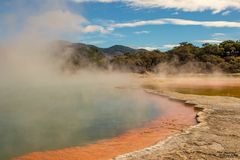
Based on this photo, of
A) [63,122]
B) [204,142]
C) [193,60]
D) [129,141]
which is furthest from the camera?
[193,60]

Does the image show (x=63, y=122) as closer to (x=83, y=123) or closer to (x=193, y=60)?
(x=83, y=123)

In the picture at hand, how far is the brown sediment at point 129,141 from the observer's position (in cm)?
1300

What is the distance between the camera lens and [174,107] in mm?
24500

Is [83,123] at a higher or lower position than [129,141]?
higher

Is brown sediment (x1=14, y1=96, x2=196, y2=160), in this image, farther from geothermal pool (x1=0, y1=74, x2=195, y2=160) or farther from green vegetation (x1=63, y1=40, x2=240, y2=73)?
green vegetation (x1=63, y1=40, x2=240, y2=73)

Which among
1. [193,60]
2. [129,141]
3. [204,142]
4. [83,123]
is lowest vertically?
[129,141]

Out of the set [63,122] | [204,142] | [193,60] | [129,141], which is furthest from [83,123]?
[193,60]

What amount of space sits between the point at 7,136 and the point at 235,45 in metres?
66.7

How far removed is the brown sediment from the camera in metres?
13.0

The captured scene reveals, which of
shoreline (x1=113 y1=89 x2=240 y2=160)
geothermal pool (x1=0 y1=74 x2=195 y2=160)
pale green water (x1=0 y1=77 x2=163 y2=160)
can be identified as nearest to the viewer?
shoreline (x1=113 y1=89 x2=240 y2=160)

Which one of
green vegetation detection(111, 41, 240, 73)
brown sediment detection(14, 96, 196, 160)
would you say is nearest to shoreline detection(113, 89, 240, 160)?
brown sediment detection(14, 96, 196, 160)

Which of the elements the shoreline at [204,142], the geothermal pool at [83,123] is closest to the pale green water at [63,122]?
the geothermal pool at [83,123]

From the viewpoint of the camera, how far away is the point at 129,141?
15.2m

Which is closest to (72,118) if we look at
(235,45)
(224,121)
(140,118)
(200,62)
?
(140,118)
